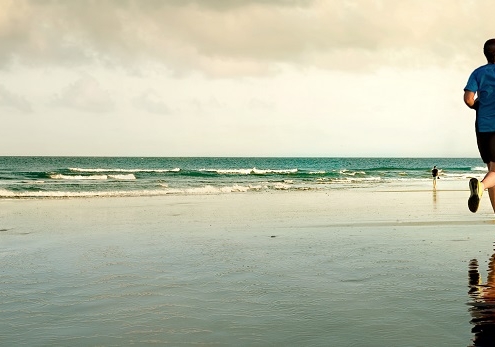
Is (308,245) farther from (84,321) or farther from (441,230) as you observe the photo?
(84,321)

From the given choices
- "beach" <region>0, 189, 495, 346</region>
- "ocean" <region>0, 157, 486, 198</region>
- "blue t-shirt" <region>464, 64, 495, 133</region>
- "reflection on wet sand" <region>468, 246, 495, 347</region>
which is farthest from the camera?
"ocean" <region>0, 157, 486, 198</region>

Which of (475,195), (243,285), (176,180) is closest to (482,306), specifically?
(243,285)

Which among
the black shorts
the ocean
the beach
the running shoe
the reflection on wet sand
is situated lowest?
the ocean

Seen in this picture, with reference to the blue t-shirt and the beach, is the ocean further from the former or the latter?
the blue t-shirt

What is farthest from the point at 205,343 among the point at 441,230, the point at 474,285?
the point at 441,230

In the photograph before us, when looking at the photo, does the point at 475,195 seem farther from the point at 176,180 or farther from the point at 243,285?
the point at 176,180

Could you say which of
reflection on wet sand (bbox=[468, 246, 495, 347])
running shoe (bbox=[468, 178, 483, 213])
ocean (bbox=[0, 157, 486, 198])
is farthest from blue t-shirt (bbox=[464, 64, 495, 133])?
ocean (bbox=[0, 157, 486, 198])

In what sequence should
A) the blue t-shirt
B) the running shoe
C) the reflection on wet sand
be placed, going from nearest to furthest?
the reflection on wet sand → the blue t-shirt → the running shoe

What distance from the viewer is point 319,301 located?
3834mm

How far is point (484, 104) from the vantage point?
5.13 m

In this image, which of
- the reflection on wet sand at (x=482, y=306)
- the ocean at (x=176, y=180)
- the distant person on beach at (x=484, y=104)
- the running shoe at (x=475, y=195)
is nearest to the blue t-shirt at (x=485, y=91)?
the distant person on beach at (x=484, y=104)

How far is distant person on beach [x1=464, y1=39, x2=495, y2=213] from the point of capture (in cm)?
505

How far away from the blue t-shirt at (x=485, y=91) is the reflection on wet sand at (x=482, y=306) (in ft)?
4.54

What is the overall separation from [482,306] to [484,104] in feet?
7.52
